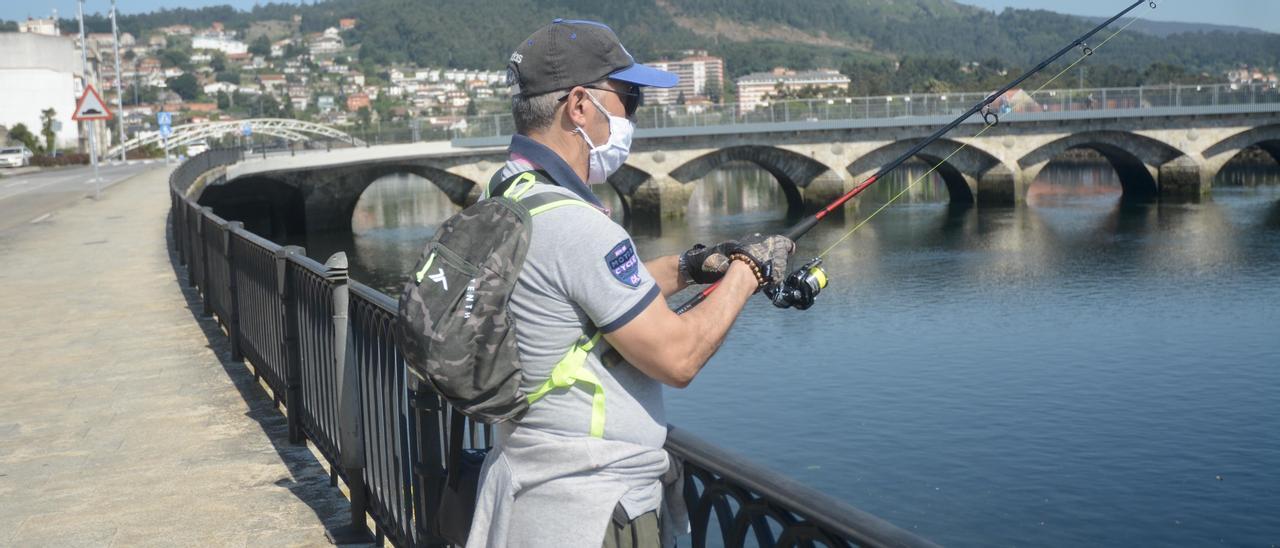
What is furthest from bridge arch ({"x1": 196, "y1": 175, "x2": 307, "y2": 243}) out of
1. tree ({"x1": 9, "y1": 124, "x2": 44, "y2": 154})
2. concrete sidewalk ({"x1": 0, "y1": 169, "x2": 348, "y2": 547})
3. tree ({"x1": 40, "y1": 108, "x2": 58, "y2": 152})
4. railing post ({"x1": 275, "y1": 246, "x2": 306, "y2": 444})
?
railing post ({"x1": 275, "y1": 246, "x2": 306, "y2": 444})

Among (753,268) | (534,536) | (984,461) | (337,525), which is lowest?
(984,461)

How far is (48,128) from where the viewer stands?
65.2 metres

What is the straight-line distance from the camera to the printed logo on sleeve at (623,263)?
7.79ft

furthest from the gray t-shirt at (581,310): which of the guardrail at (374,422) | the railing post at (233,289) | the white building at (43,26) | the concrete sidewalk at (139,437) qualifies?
the white building at (43,26)

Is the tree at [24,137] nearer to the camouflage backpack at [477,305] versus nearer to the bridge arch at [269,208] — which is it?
the bridge arch at [269,208]

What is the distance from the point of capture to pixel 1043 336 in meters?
20.6

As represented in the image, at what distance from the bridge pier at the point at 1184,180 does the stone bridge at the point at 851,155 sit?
0.04m

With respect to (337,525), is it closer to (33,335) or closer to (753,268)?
(753,268)

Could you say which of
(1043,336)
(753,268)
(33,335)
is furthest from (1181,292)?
(753,268)

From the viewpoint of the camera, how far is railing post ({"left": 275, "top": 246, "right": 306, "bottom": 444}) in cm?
607

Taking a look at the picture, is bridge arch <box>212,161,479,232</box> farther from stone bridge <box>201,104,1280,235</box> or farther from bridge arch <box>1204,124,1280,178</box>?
bridge arch <box>1204,124,1280,178</box>

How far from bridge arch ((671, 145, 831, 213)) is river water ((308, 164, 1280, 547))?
49.4 ft

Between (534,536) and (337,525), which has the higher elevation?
(534,536)

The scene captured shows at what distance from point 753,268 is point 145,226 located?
19016mm
